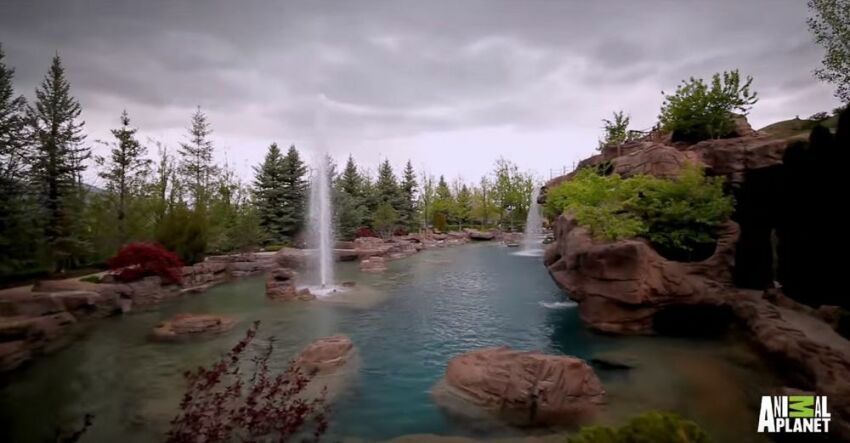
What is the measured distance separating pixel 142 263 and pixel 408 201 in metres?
37.1

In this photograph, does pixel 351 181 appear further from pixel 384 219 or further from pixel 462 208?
pixel 462 208

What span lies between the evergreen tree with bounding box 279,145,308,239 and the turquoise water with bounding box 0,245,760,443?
57.7ft

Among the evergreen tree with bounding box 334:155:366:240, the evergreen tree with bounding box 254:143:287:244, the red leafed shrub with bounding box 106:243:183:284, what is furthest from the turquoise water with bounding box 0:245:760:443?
the evergreen tree with bounding box 334:155:366:240

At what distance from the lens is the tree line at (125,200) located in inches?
448

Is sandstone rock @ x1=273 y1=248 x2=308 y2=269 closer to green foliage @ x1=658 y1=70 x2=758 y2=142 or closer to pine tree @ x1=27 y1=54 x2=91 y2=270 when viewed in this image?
pine tree @ x1=27 y1=54 x2=91 y2=270

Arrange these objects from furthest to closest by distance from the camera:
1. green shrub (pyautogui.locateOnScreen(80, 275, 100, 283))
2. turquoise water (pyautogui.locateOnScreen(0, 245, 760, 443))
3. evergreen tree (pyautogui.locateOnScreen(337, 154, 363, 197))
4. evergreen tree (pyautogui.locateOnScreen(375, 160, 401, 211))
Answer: evergreen tree (pyautogui.locateOnScreen(375, 160, 401, 211))
evergreen tree (pyautogui.locateOnScreen(337, 154, 363, 197))
green shrub (pyautogui.locateOnScreen(80, 275, 100, 283))
turquoise water (pyautogui.locateOnScreen(0, 245, 760, 443))

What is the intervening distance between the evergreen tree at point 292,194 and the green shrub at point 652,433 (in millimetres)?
32950

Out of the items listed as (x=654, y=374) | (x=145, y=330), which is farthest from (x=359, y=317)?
(x=654, y=374)

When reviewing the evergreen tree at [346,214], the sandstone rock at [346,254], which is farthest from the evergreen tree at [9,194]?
the evergreen tree at [346,214]

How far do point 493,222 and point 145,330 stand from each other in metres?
55.2

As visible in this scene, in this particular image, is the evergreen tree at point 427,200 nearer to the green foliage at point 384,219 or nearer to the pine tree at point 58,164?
the green foliage at point 384,219

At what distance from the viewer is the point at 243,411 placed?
379 centimetres

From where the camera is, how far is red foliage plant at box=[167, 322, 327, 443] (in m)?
3.69

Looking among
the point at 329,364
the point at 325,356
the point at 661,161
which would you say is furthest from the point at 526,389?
the point at 661,161
